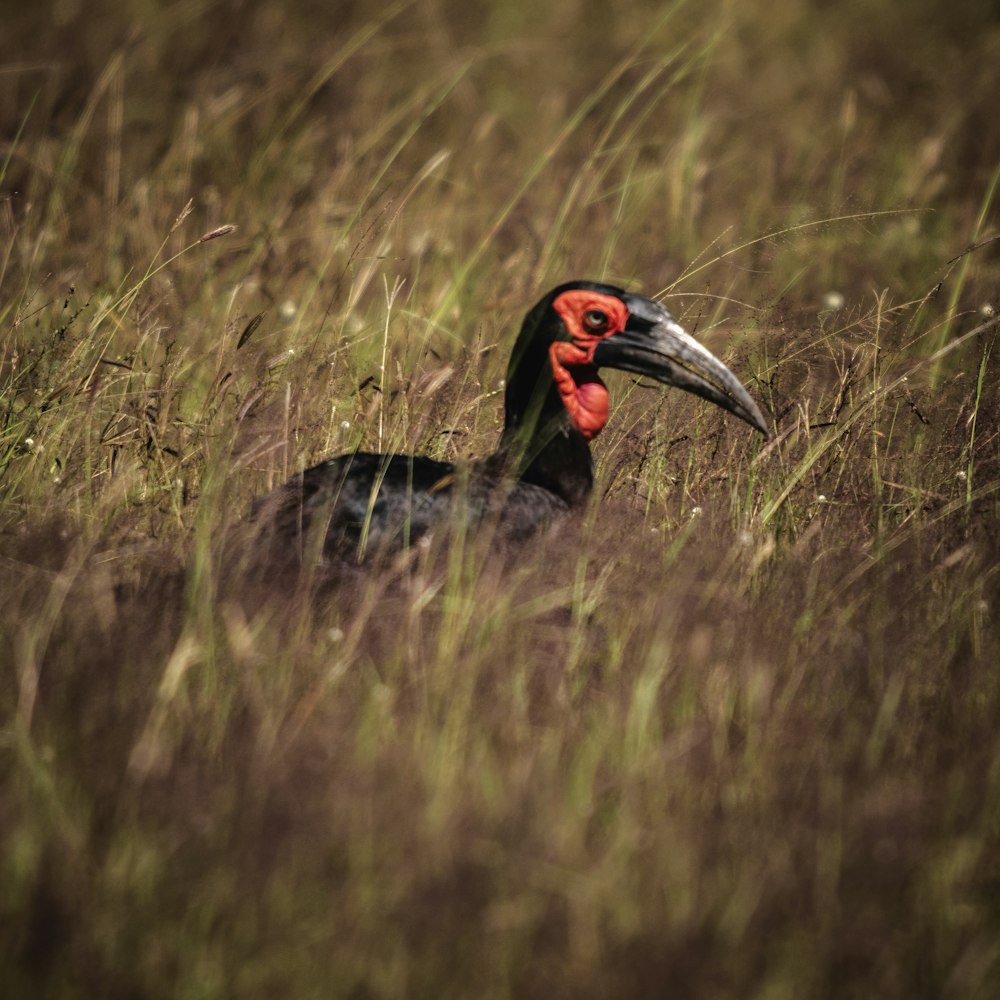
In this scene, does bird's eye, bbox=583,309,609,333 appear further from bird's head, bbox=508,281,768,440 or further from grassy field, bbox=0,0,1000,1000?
grassy field, bbox=0,0,1000,1000

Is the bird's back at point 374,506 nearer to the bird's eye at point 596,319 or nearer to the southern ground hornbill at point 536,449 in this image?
the southern ground hornbill at point 536,449

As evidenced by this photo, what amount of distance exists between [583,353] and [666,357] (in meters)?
0.22

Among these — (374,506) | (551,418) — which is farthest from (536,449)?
(374,506)

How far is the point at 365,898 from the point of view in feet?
6.00

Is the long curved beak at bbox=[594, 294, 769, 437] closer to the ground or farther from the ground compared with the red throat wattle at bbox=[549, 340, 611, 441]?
farther from the ground

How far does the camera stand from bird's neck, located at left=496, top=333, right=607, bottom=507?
3457mm

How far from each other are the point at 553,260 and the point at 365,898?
3.29 metres

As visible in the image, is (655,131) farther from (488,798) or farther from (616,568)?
(488,798)

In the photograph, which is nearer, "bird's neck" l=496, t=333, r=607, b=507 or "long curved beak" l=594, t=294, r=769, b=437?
"long curved beak" l=594, t=294, r=769, b=437

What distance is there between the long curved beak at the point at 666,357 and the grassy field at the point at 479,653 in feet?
0.38

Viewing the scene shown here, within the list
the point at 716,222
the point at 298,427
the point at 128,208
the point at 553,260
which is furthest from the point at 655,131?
the point at 298,427

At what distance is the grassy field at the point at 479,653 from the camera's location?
1.82m

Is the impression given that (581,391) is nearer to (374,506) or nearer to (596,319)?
(596,319)

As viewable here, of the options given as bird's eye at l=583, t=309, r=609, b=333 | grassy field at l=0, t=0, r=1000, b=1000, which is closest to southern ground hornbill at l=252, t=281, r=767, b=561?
bird's eye at l=583, t=309, r=609, b=333
